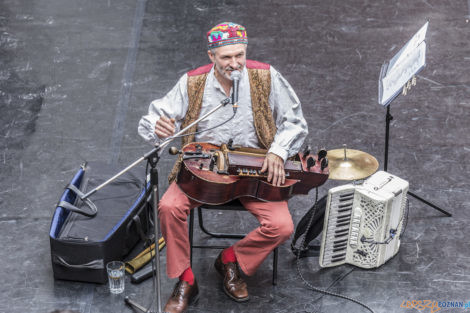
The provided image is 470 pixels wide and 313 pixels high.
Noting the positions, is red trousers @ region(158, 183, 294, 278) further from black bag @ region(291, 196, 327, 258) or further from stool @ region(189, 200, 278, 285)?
black bag @ region(291, 196, 327, 258)

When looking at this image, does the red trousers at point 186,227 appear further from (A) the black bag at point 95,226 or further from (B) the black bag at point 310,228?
(B) the black bag at point 310,228

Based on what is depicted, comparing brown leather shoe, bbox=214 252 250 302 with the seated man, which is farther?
brown leather shoe, bbox=214 252 250 302

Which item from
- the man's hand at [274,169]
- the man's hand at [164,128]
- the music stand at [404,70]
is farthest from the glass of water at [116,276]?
the music stand at [404,70]

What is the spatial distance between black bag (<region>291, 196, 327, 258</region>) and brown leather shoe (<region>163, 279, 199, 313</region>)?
675 mm

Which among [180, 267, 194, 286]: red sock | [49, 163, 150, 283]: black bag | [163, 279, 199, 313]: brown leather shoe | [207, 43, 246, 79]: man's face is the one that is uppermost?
[207, 43, 246, 79]: man's face

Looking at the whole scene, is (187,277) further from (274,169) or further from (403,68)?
(403,68)

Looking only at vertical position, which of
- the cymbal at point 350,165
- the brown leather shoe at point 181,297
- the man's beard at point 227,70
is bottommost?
the brown leather shoe at point 181,297

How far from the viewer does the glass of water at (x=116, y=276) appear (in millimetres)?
4066

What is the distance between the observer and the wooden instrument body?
3.78 meters

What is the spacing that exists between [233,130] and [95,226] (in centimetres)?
92

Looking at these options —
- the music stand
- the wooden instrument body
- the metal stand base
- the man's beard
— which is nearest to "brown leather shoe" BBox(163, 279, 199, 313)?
the metal stand base

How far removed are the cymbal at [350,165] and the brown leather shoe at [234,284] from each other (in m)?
0.72

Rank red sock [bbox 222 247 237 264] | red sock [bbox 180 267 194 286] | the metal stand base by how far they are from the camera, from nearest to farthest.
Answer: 1. the metal stand base
2. red sock [bbox 180 267 194 286]
3. red sock [bbox 222 247 237 264]

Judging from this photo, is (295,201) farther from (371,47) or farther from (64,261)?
(371,47)
